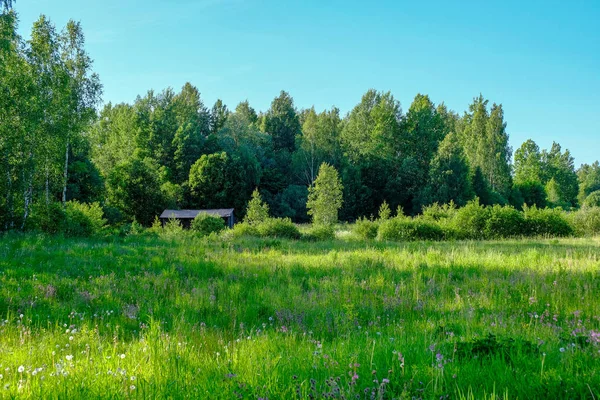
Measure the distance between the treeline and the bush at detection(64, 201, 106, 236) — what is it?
14.2ft

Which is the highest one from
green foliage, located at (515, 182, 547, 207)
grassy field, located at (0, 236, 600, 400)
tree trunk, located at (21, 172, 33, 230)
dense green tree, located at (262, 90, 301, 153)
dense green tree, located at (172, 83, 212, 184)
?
dense green tree, located at (262, 90, 301, 153)

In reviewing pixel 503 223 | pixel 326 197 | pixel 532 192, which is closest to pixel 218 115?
pixel 326 197

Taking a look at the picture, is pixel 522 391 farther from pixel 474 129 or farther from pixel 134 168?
pixel 474 129

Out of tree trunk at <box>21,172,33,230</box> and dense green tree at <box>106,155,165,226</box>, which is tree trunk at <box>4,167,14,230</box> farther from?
dense green tree at <box>106,155,165,226</box>

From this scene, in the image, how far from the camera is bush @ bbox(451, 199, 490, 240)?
92.5 feet

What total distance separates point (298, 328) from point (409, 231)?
77.3 feet

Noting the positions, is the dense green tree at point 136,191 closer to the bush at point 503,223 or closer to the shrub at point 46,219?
the shrub at point 46,219

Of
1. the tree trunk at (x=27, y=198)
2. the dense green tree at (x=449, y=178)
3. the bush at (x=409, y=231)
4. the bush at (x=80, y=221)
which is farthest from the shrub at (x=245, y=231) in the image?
the dense green tree at (x=449, y=178)

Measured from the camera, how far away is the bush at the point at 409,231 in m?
27.0

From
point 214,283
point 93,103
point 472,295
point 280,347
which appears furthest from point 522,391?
point 93,103

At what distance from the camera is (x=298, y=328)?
15.7ft

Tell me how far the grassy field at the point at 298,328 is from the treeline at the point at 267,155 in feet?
73.5

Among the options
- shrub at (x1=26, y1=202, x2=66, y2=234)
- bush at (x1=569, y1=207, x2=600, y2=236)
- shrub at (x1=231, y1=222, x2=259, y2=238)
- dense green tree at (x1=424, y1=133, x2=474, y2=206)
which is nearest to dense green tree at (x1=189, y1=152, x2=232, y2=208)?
shrub at (x1=231, y1=222, x2=259, y2=238)

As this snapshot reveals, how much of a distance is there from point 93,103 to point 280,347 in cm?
3347
